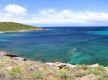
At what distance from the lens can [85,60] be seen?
43.2m

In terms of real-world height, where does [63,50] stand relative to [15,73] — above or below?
below

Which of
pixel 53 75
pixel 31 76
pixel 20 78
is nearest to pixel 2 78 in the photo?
pixel 20 78

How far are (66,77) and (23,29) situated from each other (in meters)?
184

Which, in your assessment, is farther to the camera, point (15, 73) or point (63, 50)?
point (63, 50)

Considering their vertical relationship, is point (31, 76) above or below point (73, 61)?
above

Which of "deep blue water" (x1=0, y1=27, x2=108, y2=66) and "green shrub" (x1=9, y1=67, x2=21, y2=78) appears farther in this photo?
"deep blue water" (x1=0, y1=27, x2=108, y2=66)

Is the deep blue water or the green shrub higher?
the green shrub

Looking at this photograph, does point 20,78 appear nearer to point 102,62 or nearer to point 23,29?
point 102,62

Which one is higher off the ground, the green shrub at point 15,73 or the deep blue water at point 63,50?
the green shrub at point 15,73

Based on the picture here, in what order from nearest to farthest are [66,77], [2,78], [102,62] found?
[2,78] → [66,77] → [102,62]

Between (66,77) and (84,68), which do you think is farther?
(84,68)

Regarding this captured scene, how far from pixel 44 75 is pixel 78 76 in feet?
7.99

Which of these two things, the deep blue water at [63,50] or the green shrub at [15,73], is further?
the deep blue water at [63,50]

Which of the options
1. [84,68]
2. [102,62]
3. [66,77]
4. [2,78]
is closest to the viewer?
[2,78]
